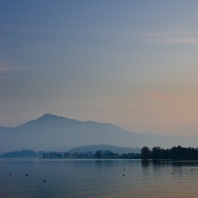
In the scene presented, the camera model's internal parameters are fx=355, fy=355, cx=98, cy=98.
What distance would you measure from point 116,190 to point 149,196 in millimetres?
6089

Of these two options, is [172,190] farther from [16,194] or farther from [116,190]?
[16,194]

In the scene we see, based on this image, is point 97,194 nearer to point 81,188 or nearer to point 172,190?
point 81,188

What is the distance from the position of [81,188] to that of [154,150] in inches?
5541

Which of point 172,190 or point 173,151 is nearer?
point 172,190

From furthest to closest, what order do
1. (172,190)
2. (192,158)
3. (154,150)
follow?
(154,150)
(192,158)
(172,190)

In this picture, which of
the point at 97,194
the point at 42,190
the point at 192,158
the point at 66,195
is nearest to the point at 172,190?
the point at 97,194

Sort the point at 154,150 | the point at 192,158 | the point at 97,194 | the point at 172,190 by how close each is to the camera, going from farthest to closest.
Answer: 1. the point at 154,150
2. the point at 192,158
3. the point at 172,190
4. the point at 97,194

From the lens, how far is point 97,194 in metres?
37.2

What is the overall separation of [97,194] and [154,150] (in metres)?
145

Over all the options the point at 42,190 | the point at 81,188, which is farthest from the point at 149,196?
the point at 42,190

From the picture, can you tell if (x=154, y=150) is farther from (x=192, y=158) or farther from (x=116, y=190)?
(x=116, y=190)

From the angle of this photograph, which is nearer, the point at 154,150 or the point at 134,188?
the point at 134,188

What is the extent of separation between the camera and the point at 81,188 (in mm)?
42250

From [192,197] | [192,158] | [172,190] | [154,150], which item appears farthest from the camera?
[154,150]
